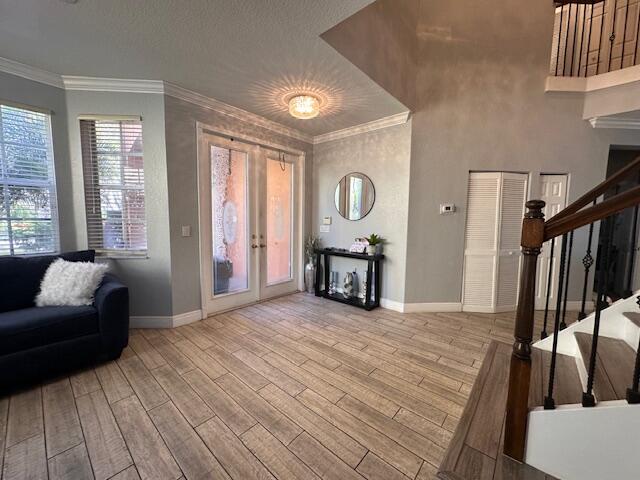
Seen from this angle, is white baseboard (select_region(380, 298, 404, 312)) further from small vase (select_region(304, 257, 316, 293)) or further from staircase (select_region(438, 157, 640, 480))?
staircase (select_region(438, 157, 640, 480))

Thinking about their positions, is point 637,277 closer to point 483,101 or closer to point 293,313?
point 483,101

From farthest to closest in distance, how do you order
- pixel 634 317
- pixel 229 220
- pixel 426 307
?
1. pixel 426 307
2. pixel 229 220
3. pixel 634 317

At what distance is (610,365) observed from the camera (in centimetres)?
155

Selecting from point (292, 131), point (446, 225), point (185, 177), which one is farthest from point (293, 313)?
point (292, 131)

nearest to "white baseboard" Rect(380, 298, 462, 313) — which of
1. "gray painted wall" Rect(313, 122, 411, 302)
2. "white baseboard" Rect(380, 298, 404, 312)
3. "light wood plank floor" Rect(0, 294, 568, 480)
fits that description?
"white baseboard" Rect(380, 298, 404, 312)

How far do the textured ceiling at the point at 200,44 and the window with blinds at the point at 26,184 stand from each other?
57 centimetres

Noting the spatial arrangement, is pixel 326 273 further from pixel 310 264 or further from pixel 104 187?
pixel 104 187

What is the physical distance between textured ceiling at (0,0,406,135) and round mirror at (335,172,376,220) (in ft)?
3.94

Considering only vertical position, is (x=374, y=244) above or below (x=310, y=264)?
above

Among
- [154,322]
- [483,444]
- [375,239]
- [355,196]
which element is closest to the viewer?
[483,444]

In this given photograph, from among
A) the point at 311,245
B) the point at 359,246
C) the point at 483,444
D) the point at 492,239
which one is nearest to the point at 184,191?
the point at 311,245

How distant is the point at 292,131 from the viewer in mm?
4125

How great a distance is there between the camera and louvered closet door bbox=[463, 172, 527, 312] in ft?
11.6

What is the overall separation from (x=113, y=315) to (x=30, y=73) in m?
2.48
